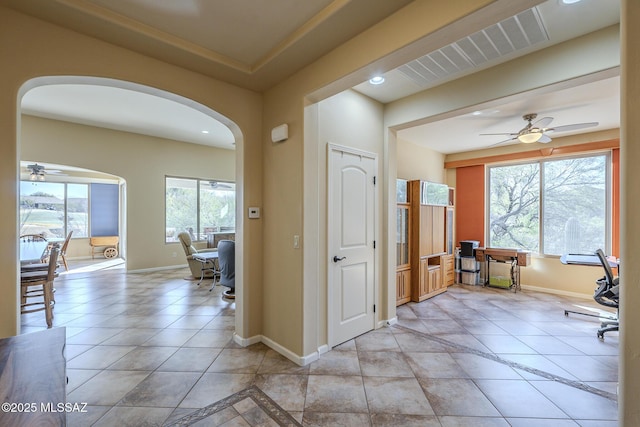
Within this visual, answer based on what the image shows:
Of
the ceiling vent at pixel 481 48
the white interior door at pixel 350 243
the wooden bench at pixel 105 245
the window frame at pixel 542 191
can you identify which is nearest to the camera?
the ceiling vent at pixel 481 48

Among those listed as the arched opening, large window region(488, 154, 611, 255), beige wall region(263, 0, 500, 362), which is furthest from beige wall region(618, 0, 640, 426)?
large window region(488, 154, 611, 255)

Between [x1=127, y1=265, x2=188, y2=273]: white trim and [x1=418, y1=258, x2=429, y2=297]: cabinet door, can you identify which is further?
[x1=127, y1=265, x2=188, y2=273]: white trim

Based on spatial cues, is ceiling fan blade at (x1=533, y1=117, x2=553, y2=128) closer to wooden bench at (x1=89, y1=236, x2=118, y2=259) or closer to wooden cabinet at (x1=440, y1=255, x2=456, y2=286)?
wooden cabinet at (x1=440, y1=255, x2=456, y2=286)

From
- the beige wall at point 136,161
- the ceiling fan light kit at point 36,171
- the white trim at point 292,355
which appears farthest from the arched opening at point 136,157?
the white trim at point 292,355

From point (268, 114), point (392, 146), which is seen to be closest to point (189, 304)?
point (268, 114)

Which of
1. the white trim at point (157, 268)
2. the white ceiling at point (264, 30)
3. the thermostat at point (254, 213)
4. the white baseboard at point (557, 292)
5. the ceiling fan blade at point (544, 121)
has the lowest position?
the white baseboard at point (557, 292)

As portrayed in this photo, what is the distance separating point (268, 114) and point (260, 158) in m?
0.49

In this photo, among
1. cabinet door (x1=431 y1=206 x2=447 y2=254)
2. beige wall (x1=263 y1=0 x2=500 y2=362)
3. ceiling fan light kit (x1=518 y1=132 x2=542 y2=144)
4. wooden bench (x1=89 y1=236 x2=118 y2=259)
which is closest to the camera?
beige wall (x1=263 y1=0 x2=500 y2=362)

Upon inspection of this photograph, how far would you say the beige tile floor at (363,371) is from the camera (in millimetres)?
1984

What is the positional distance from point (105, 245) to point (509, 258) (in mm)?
11074

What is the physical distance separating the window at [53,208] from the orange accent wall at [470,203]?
10.8 metres

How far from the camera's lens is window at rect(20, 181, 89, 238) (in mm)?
7699

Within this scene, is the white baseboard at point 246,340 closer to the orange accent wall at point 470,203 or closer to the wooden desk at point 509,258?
the wooden desk at point 509,258

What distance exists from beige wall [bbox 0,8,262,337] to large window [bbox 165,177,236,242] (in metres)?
4.62
